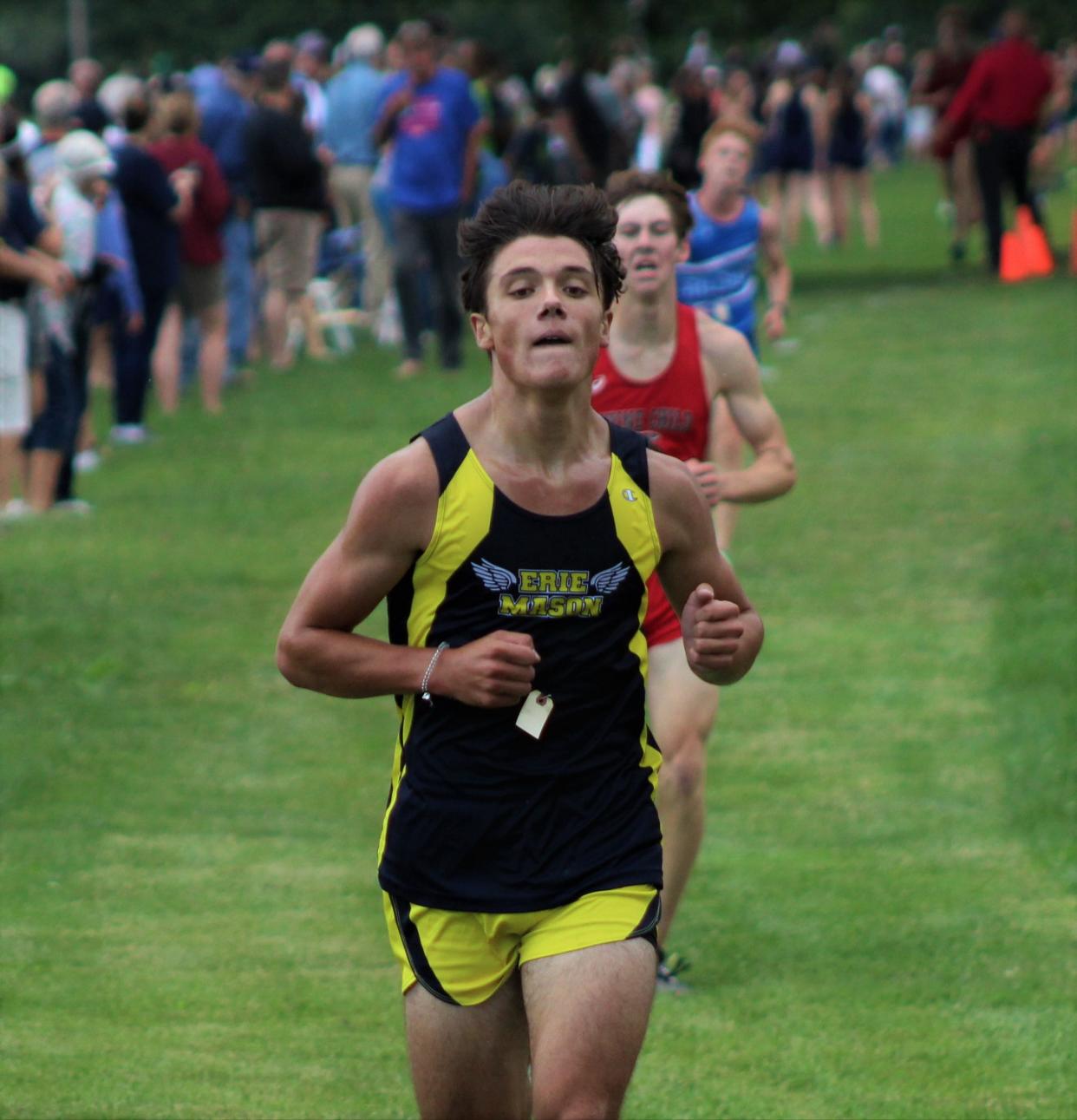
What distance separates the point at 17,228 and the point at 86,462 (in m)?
3.20

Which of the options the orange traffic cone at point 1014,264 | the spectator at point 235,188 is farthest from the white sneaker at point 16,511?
the orange traffic cone at point 1014,264

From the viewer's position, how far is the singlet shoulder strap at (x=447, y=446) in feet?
12.9

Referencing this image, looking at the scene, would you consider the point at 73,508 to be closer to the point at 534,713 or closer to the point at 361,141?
the point at 361,141

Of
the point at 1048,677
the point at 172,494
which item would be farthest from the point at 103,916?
the point at 172,494

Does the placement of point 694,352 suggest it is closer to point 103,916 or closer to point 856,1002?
point 856,1002

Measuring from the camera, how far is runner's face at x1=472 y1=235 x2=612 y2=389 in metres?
3.92

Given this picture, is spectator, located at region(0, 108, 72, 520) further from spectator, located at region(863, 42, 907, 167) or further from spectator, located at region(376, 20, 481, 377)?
spectator, located at region(863, 42, 907, 167)

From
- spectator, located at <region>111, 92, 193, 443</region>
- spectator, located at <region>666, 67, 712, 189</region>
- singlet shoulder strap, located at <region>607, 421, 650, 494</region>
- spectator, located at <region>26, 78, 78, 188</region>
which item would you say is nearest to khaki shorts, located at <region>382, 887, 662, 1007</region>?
singlet shoulder strap, located at <region>607, 421, 650, 494</region>

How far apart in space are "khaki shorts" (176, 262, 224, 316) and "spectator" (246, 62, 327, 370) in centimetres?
199

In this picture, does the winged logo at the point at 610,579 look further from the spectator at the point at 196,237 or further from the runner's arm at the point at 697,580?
the spectator at the point at 196,237

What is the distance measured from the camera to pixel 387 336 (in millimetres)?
20938

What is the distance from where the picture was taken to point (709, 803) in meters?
8.50

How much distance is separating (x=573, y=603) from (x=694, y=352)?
2.73m

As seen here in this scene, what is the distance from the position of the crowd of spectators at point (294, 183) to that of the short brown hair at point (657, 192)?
5698 mm
